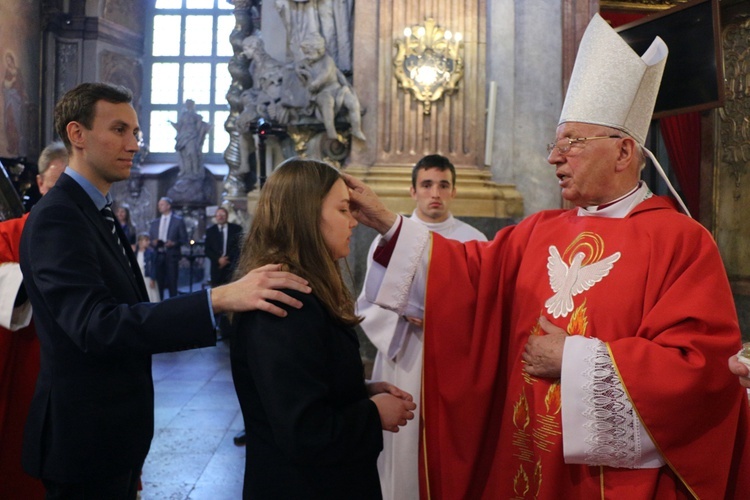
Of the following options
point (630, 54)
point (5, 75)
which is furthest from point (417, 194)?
point (5, 75)

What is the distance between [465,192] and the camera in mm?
5906

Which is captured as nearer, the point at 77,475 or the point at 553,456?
the point at 77,475

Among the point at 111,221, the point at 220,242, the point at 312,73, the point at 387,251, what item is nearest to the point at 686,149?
the point at 312,73

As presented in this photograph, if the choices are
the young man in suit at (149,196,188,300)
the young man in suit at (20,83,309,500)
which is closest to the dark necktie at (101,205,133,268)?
the young man in suit at (20,83,309,500)

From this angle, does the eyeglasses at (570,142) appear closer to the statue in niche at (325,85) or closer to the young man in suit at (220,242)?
the statue in niche at (325,85)

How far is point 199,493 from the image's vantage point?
3814mm

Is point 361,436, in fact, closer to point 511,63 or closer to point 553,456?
point 553,456

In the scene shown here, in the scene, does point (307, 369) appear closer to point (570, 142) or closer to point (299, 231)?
point (299, 231)

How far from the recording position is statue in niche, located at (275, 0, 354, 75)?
6.64 metres

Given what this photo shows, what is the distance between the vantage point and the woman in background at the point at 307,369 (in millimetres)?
1556

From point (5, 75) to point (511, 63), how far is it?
12.5m

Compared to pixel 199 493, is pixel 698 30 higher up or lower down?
higher up

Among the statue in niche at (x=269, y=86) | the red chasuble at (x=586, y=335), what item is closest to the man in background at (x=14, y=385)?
the red chasuble at (x=586, y=335)

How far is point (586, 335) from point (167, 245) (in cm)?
1095
